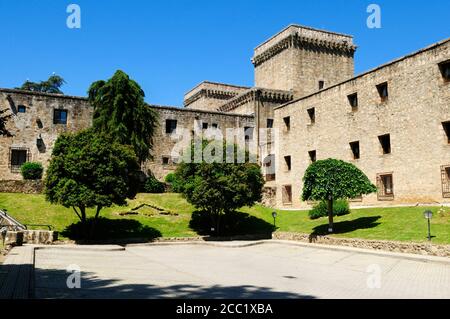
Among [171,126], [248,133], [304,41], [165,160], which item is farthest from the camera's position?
[304,41]

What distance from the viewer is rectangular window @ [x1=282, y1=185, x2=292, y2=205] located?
3534cm

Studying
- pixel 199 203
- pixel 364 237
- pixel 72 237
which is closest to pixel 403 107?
pixel 364 237

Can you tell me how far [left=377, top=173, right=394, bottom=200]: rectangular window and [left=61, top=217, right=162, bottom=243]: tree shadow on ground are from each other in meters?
15.3

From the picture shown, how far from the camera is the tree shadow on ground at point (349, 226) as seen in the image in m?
22.5

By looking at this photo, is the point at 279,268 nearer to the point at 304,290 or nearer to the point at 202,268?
the point at 202,268

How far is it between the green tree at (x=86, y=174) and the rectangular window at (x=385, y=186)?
16.9m

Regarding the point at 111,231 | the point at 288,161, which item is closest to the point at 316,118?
the point at 288,161

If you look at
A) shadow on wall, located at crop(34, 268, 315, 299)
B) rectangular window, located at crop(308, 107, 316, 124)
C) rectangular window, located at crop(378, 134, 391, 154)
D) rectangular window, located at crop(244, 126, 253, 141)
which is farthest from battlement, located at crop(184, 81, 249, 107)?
shadow on wall, located at crop(34, 268, 315, 299)

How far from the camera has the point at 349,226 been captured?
2342 cm

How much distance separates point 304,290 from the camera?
10617mm

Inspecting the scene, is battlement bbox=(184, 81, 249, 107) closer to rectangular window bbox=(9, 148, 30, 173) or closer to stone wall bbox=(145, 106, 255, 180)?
stone wall bbox=(145, 106, 255, 180)

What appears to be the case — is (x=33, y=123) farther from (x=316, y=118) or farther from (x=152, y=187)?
(x=316, y=118)

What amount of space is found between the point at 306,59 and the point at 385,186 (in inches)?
956

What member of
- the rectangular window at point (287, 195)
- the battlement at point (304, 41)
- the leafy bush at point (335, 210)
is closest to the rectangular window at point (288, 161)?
the rectangular window at point (287, 195)
